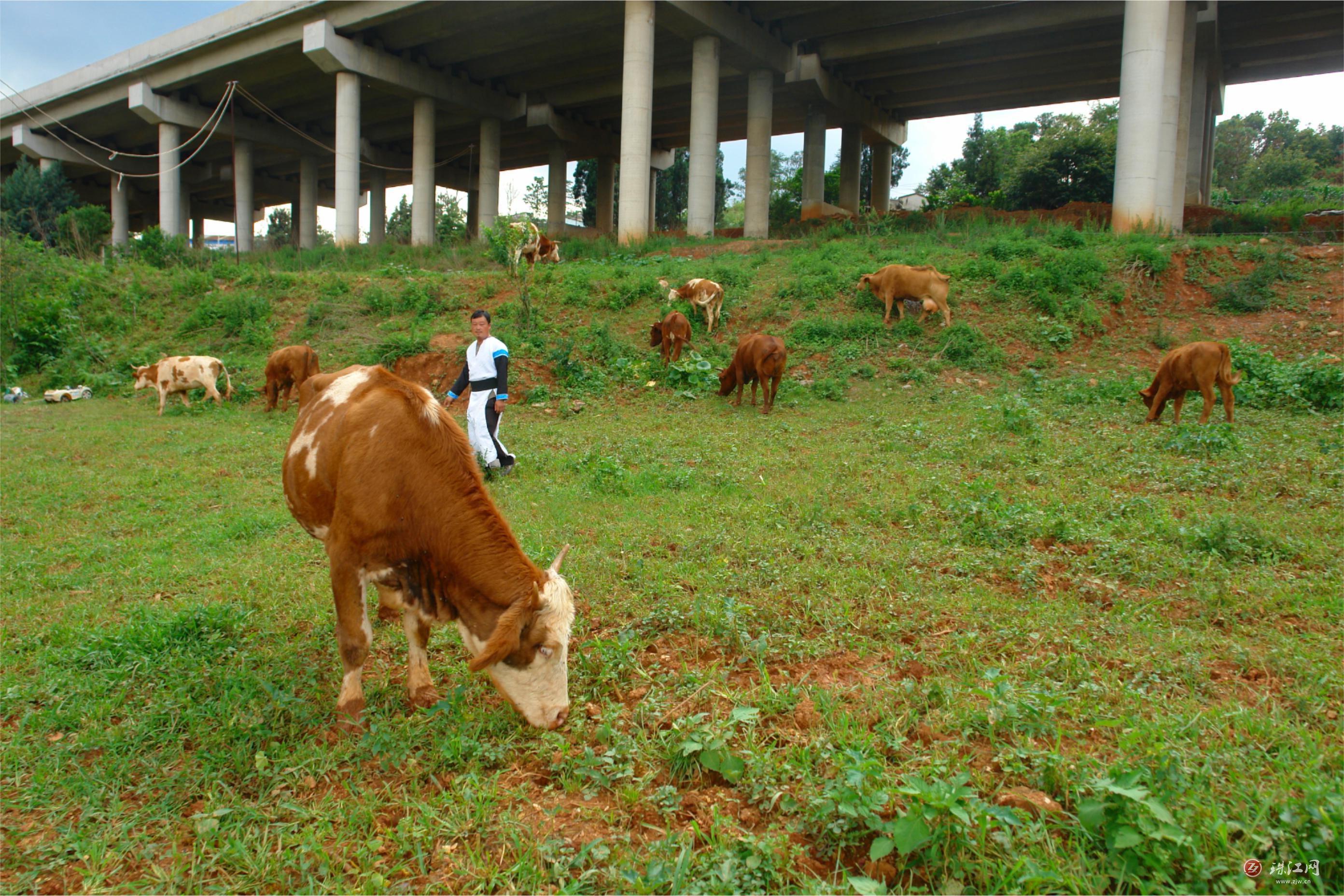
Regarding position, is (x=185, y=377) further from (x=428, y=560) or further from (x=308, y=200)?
(x=308, y=200)

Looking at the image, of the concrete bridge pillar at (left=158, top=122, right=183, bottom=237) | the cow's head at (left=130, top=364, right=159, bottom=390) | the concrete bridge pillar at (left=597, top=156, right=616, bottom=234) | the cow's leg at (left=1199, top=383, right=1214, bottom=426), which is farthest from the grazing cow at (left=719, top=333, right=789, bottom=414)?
the concrete bridge pillar at (left=158, top=122, right=183, bottom=237)

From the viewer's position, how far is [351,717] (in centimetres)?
373

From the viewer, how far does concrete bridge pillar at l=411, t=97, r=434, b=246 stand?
29781 mm

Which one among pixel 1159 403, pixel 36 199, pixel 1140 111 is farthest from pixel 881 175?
pixel 36 199

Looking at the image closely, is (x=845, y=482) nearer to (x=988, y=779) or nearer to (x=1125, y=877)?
(x=988, y=779)

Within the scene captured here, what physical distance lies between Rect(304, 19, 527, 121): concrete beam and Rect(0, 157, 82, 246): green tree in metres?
15.4

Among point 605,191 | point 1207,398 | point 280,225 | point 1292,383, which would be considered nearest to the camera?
point 1207,398

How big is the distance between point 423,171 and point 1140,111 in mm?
23501

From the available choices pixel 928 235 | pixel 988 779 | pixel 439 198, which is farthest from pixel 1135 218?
pixel 439 198

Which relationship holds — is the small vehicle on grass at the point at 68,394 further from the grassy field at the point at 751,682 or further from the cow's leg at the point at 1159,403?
the cow's leg at the point at 1159,403

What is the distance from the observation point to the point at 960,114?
35.0 m

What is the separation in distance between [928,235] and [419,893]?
62.8 ft

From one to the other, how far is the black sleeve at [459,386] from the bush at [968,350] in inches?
353

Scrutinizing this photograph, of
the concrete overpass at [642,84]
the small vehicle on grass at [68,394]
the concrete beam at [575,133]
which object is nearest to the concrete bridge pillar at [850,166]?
the concrete overpass at [642,84]
